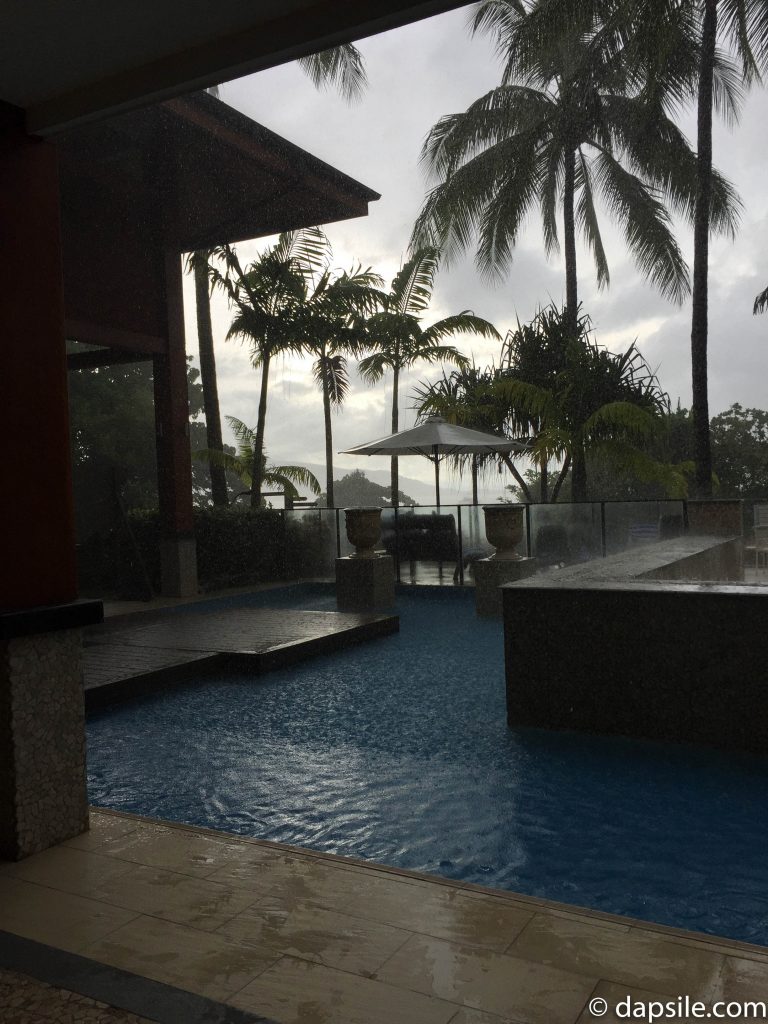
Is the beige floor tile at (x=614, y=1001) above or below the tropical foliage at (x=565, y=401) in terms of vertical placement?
below

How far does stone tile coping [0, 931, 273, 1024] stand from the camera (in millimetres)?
2082

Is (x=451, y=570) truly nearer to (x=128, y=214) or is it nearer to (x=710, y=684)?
(x=128, y=214)

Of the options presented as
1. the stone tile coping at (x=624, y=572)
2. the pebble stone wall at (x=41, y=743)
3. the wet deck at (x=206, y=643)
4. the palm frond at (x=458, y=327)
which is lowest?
the wet deck at (x=206, y=643)

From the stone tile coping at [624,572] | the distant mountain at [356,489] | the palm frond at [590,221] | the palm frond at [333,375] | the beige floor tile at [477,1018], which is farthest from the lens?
the distant mountain at [356,489]

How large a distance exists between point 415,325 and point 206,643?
14828mm

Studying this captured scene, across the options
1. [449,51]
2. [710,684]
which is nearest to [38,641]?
[710,684]

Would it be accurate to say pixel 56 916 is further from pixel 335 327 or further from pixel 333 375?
pixel 333 375

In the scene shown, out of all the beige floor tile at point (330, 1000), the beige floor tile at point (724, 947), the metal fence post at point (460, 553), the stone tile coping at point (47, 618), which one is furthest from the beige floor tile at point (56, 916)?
the metal fence post at point (460, 553)

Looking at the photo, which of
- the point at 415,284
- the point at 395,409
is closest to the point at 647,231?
the point at 415,284

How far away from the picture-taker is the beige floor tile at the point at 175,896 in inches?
104

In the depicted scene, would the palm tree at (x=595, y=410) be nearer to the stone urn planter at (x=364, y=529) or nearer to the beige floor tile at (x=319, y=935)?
the stone urn planter at (x=364, y=529)

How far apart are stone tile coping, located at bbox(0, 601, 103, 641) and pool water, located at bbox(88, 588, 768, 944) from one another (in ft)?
4.28

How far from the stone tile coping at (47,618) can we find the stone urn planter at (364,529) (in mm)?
7939

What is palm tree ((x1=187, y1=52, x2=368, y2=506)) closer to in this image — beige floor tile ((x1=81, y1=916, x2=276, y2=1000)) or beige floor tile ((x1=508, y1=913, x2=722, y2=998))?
beige floor tile ((x1=81, y1=916, x2=276, y2=1000))
